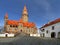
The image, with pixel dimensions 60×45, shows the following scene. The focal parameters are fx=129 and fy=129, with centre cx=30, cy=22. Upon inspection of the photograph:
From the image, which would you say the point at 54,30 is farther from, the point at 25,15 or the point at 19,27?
the point at 25,15

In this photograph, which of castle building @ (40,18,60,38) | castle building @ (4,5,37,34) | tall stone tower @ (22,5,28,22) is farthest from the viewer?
tall stone tower @ (22,5,28,22)

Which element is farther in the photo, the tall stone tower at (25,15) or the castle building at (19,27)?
the tall stone tower at (25,15)

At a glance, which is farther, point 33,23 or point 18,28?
point 33,23

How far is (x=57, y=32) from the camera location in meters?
43.0

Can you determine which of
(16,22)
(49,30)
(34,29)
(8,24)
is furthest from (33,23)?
(49,30)

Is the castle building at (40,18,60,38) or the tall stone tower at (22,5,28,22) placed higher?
the tall stone tower at (22,5,28,22)

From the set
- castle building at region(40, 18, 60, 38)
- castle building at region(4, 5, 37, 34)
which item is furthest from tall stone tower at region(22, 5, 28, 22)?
castle building at region(40, 18, 60, 38)

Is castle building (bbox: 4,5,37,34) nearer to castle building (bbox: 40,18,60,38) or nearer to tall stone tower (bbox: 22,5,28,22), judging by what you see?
tall stone tower (bbox: 22,5,28,22)

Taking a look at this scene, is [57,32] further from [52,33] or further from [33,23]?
[33,23]

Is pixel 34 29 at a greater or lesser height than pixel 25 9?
lesser

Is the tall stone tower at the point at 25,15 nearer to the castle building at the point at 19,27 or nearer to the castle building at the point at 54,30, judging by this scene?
the castle building at the point at 19,27

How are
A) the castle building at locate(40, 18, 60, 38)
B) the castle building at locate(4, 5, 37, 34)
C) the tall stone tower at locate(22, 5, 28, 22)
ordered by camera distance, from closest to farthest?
the castle building at locate(40, 18, 60, 38), the castle building at locate(4, 5, 37, 34), the tall stone tower at locate(22, 5, 28, 22)

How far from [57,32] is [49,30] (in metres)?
5.37

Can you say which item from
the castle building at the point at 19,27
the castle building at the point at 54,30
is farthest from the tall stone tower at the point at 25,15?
the castle building at the point at 54,30
